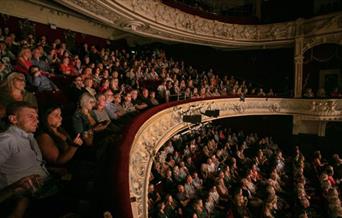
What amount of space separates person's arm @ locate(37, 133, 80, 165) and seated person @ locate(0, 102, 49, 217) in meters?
0.11

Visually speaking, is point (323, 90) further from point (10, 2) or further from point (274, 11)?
point (10, 2)

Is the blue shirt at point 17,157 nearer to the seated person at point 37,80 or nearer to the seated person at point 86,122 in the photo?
the seated person at point 86,122

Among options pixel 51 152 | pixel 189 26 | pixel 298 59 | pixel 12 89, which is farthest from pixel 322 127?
pixel 12 89

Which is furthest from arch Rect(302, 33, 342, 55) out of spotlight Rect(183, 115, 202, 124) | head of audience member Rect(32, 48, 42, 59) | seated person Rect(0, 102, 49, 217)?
seated person Rect(0, 102, 49, 217)

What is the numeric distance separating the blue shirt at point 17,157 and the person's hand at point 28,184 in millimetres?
25

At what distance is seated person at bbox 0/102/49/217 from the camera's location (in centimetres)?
110

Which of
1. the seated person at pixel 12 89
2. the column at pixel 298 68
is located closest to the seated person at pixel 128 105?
the seated person at pixel 12 89

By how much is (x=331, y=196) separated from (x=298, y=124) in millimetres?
4069

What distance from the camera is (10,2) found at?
4957 millimetres

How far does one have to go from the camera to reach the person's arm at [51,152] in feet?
4.61

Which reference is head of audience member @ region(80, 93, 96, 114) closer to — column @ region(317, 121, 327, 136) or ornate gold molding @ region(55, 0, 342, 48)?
ornate gold molding @ region(55, 0, 342, 48)

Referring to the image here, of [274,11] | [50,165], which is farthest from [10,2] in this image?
[274,11]

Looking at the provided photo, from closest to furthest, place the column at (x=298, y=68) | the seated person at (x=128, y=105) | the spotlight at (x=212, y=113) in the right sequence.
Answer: the seated person at (x=128, y=105) < the spotlight at (x=212, y=113) < the column at (x=298, y=68)

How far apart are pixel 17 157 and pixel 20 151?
0.03 m
